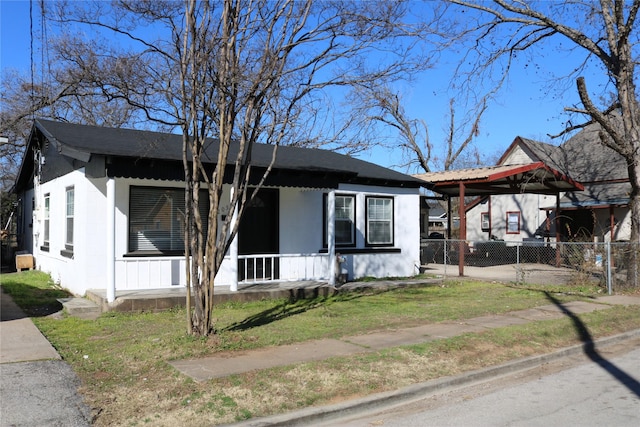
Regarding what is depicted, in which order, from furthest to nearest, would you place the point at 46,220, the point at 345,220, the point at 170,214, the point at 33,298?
the point at 46,220
the point at 345,220
the point at 170,214
the point at 33,298

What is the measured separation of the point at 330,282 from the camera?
1276 cm

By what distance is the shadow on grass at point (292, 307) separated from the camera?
29.0 feet

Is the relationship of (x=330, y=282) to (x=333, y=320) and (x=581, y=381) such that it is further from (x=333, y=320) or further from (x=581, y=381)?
(x=581, y=381)

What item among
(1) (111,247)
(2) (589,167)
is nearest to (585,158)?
(2) (589,167)

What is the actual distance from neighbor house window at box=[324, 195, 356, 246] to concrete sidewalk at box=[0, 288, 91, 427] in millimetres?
8339

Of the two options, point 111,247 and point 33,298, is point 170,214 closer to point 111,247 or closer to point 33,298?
point 111,247

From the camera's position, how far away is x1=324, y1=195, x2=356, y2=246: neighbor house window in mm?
14781

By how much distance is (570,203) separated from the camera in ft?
82.2

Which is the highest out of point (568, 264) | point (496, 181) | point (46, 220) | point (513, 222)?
point (496, 181)

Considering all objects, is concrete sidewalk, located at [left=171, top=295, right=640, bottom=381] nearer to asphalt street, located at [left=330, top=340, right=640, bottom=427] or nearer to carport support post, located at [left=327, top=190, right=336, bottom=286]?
asphalt street, located at [left=330, top=340, right=640, bottom=427]

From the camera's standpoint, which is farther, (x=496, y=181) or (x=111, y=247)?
(x=496, y=181)

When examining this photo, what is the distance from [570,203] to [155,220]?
2015cm

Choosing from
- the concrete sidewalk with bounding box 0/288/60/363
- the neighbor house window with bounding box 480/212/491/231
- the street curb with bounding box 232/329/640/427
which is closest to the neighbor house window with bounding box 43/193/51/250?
the concrete sidewalk with bounding box 0/288/60/363

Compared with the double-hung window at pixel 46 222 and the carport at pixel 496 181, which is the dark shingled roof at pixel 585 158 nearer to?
the carport at pixel 496 181
